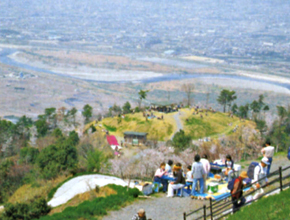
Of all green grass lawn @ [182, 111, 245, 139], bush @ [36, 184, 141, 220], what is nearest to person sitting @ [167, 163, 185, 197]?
bush @ [36, 184, 141, 220]

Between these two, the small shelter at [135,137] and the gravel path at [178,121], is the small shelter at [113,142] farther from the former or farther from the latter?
the gravel path at [178,121]

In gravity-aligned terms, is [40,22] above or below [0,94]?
above

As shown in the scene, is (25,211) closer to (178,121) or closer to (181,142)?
(181,142)

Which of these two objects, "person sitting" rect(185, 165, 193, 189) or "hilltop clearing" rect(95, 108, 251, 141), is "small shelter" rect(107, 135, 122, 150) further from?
"person sitting" rect(185, 165, 193, 189)

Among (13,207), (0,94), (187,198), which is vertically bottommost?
(0,94)

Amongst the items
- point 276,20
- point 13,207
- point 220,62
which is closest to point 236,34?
point 276,20

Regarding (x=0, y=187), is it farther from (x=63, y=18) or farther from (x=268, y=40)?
(x=63, y=18)

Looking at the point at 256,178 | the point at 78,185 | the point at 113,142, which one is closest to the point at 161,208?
the point at 256,178
